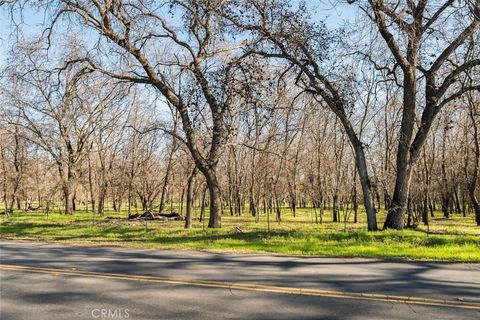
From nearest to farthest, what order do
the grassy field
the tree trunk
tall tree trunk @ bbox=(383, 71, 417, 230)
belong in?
1. the grassy field
2. tall tree trunk @ bbox=(383, 71, 417, 230)
3. the tree trunk

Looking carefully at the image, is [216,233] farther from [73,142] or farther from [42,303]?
[73,142]

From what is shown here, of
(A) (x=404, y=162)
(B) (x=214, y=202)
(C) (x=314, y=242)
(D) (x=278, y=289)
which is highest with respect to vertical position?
(A) (x=404, y=162)

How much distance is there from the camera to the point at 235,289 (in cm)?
690

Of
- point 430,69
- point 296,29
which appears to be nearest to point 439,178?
point 430,69

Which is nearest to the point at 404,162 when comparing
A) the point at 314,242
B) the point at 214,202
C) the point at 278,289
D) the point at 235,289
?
the point at 314,242

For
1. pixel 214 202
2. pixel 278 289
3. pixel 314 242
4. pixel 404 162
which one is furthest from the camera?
pixel 214 202

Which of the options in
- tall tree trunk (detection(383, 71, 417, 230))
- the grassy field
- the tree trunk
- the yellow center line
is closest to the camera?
the yellow center line

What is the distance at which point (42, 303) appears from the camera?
20.2 ft

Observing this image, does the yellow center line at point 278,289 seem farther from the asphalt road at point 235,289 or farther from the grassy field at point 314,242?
the grassy field at point 314,242

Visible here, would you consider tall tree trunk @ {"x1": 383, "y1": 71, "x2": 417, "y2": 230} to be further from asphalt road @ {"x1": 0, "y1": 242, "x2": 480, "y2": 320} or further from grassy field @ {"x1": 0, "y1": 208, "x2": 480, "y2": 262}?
asphalt road @ {"x1": 0, "y1": 242, "x2": 480, "y2": 320}

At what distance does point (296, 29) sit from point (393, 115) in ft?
85.9

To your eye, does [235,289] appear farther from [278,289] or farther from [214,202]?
[214,202]

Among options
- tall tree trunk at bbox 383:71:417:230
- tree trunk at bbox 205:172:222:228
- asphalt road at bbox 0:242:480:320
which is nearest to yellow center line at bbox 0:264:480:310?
asphalt road at bbox 0:242:480:320

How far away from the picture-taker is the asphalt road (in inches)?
220
